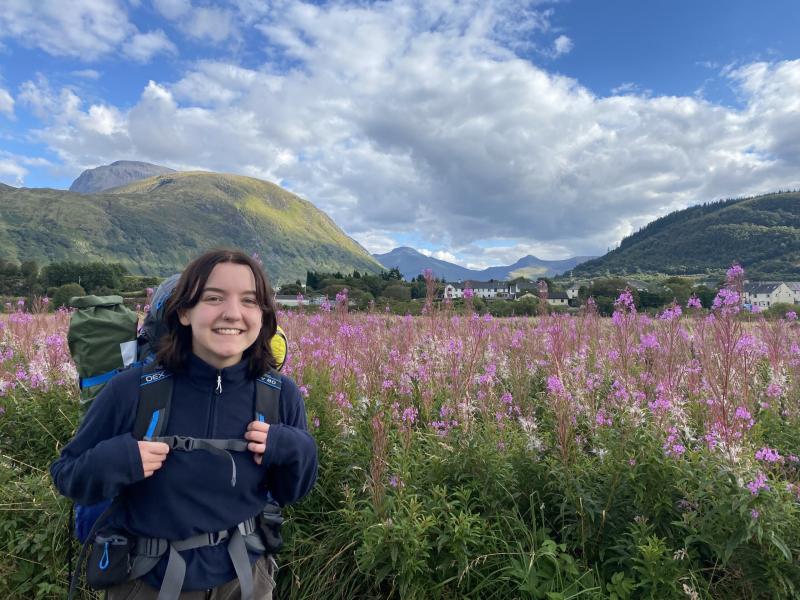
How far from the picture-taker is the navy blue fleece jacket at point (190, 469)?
191cm

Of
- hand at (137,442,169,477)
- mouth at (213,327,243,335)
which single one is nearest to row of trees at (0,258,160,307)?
mouth at (213,327,243,335)

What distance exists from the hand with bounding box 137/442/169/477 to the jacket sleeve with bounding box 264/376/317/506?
443mm

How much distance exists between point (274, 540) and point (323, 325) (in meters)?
6.16

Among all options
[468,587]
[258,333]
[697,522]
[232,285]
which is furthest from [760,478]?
[232,285]

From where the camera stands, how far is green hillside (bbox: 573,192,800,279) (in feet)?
440

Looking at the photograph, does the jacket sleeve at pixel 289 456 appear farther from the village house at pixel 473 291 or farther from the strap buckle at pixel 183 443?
the village house at pixel 473 291

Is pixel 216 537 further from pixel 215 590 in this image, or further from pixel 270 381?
pixel 270 381

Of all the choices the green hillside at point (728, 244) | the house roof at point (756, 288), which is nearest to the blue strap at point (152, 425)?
the house roof at point (756, 288)

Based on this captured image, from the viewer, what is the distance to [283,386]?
2.47 meters

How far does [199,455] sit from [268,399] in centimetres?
41

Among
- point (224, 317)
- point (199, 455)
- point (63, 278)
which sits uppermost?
point (63, 278)

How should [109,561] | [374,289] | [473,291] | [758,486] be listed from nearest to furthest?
[109,561], [758,486], [473,291], [374,289]

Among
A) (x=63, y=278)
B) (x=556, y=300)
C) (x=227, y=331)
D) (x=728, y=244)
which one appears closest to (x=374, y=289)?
(x=227, y=331)

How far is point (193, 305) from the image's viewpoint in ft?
7.18
